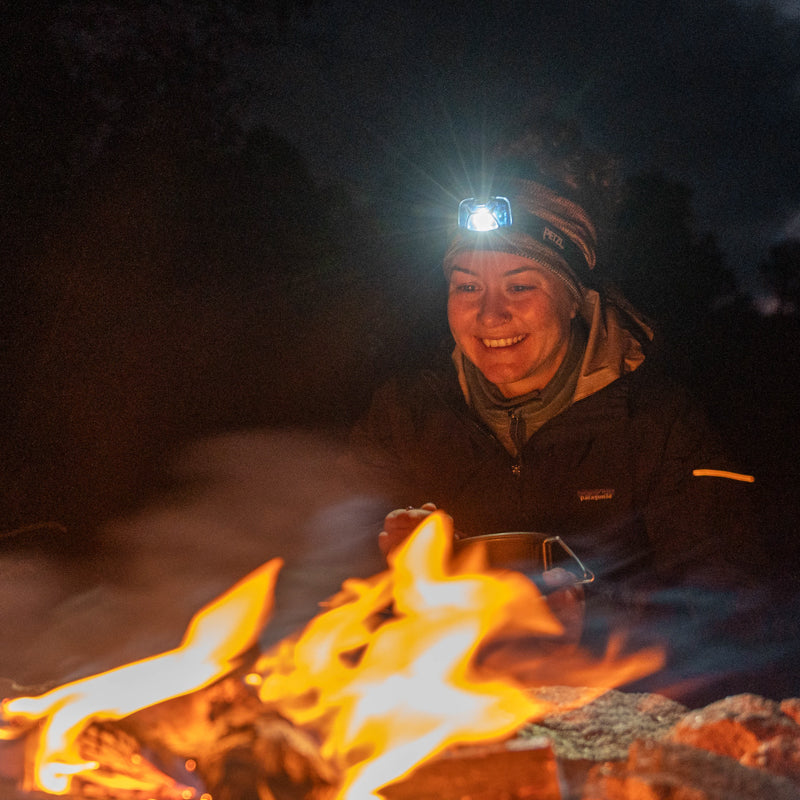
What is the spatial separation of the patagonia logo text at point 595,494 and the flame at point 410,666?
24.3 inches

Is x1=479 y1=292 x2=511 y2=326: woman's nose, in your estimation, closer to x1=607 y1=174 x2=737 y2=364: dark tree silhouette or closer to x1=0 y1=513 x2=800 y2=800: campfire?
x1=607 y1=174 x2=737 y2=364: dark tree silhouette

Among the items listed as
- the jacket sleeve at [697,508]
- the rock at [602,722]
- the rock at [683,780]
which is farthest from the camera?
the jacket sleeve at [697,508]

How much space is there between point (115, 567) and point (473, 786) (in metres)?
3.00

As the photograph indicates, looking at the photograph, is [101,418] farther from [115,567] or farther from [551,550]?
[551,550]

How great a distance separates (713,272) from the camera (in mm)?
4113

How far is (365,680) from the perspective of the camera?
83.9 inches

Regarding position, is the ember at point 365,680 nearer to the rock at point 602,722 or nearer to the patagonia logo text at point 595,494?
the rock at point 602,722

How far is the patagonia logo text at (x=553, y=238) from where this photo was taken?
3303mm

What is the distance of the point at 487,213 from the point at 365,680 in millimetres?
2117

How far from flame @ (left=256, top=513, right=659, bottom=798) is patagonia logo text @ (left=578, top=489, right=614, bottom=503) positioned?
2.02ft

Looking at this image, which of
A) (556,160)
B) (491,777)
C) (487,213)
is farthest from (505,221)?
(491,777)

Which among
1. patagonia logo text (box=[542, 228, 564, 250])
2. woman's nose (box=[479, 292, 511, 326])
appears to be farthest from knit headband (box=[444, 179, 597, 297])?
woman's nose (box=[479, 292, 511, 326])

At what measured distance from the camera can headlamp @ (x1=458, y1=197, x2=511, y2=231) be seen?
330cm

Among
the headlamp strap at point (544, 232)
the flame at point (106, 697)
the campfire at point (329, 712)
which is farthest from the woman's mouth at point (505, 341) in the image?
the flame at point (106, 697)
